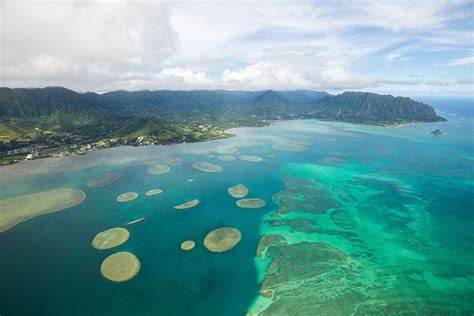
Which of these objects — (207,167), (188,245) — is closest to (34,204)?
(188,245)

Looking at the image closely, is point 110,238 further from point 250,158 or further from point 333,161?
point 333,161

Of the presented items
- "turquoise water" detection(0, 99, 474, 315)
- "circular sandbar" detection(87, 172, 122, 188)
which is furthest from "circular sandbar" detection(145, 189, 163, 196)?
"circular sandbar" detection(87, 172, 122, 188)

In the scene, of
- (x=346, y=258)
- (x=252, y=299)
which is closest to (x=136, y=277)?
(x=252, y=299)

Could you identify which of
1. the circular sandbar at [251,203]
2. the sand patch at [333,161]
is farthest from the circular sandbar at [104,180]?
the sand patch at [333,161]

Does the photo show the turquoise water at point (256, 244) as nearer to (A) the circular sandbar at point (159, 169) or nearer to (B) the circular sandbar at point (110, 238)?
(B) the circular sandbar at point (110, 238)

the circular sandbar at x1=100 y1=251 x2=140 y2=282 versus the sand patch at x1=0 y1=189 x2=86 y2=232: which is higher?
the circular sandbar at x1=100 y1=251 x2=140 y2=282

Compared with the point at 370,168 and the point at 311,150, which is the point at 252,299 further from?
the point at 311,150

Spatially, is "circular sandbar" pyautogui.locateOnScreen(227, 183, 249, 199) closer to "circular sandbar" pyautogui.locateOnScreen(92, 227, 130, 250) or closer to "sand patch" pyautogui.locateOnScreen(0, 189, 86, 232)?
"circular sandbar" pyautogui.locateOnScreen(92, 227, 130, 250)
